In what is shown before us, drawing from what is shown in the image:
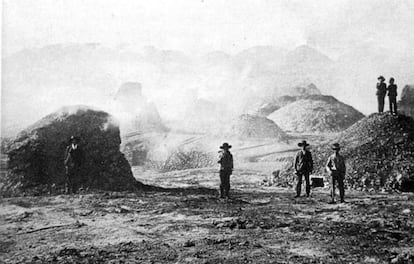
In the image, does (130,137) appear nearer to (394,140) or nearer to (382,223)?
(394,140)

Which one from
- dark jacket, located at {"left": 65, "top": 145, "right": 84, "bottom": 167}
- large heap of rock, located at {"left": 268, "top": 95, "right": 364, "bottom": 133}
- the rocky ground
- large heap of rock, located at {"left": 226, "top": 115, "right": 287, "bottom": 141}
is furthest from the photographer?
large heap of rock, located at {"left": 268, "top": 95, "right": 364, "bottom": 133}

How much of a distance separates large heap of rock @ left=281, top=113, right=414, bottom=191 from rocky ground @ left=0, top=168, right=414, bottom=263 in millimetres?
1486

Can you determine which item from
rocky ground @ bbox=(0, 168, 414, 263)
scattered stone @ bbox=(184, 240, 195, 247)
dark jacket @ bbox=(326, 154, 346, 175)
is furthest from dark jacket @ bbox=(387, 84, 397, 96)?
scattered stone @ bbox=(184, 240, 195, 247)

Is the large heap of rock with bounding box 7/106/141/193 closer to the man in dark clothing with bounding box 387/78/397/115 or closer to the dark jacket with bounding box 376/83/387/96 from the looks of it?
the dark jacket with bounding box 376/83/387/96

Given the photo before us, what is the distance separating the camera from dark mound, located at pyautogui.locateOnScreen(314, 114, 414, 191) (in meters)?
11.3

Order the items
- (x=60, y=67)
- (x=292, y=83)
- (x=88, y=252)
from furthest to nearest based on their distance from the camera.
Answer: (x=292, y=83), (x=60, y=67), (x=88, y=252)

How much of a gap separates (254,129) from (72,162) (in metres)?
19.8

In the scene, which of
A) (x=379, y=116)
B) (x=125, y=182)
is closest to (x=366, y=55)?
(x=379, y=116)

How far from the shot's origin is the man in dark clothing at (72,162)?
10359 mm

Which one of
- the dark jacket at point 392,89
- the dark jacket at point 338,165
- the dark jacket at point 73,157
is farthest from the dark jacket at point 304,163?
the dark jacket at point 73,157

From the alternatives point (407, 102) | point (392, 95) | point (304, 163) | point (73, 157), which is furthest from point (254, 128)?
point (73, 157)

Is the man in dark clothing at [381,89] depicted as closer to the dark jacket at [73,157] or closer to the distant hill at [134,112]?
the dark jacket at [73,157]

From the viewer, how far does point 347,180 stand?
1195 centimetres

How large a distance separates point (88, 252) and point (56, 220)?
8.05 feet
